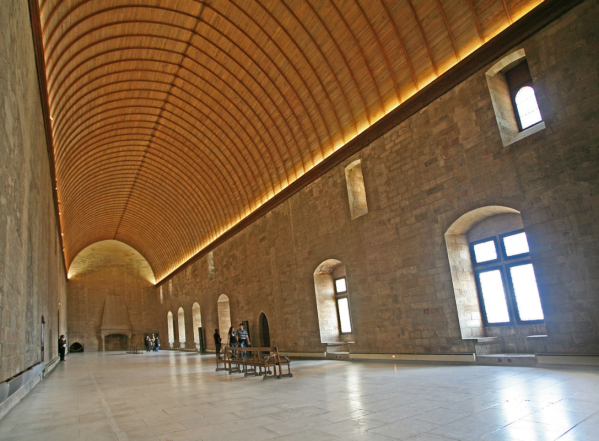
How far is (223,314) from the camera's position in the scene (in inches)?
920

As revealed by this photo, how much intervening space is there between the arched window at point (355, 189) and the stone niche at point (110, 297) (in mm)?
32409

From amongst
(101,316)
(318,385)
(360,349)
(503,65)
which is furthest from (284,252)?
(101,316)

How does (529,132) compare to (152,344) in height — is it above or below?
above

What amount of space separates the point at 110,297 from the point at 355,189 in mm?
33763

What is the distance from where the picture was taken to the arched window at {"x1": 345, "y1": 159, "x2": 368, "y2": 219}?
1309 centimetres

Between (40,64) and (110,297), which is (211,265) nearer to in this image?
(40,64)

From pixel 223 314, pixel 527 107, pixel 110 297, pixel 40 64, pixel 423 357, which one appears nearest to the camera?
pixel 527 107

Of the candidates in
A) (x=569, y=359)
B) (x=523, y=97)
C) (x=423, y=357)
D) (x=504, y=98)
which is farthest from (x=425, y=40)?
(x=423, y=357)

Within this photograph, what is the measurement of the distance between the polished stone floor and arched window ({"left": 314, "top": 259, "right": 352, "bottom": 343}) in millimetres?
5667

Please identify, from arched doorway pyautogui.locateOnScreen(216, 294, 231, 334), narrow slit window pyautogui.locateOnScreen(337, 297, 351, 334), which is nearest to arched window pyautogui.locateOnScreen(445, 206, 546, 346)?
narrow slit window pyautogui.locateOnScreen(337, 297, 351, 334)

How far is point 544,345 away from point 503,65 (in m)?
6.10

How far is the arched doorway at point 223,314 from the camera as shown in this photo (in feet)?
75.6

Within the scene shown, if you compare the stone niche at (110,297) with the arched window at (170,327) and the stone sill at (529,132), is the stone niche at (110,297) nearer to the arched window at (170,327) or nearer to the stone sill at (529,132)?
the arched window at (170,327)

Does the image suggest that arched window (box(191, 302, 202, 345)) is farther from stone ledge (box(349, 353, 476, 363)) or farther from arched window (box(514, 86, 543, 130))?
arched window (box(514, 86, 543, 130))
